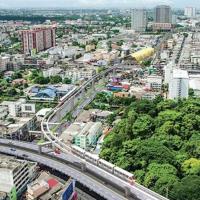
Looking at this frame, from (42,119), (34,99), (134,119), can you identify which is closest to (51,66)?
(34,99)

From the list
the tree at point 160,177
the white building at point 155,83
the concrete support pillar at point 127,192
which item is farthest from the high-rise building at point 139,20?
the concrete support pillar at point 127,192

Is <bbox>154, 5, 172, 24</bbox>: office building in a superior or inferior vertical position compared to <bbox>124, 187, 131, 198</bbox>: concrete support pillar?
superior

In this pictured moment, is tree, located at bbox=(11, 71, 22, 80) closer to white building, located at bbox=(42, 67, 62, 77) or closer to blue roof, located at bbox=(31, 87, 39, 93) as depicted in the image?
white building, located at bbox=(42, 67, 62, 77)

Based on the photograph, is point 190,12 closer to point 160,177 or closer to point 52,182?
point 160,177

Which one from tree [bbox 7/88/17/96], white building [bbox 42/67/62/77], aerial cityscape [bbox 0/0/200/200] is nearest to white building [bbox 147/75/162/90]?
aerial cityscape [bbox 0/0/200/200]

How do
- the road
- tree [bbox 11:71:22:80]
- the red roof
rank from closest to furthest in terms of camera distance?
the road, the red roof, tree [bbox 11:71:22:80]

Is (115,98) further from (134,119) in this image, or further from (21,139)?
(21,139)

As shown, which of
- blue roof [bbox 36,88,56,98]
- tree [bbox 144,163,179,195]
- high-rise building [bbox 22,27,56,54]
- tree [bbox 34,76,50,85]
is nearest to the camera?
tree [bbox 144,163,179,195]
